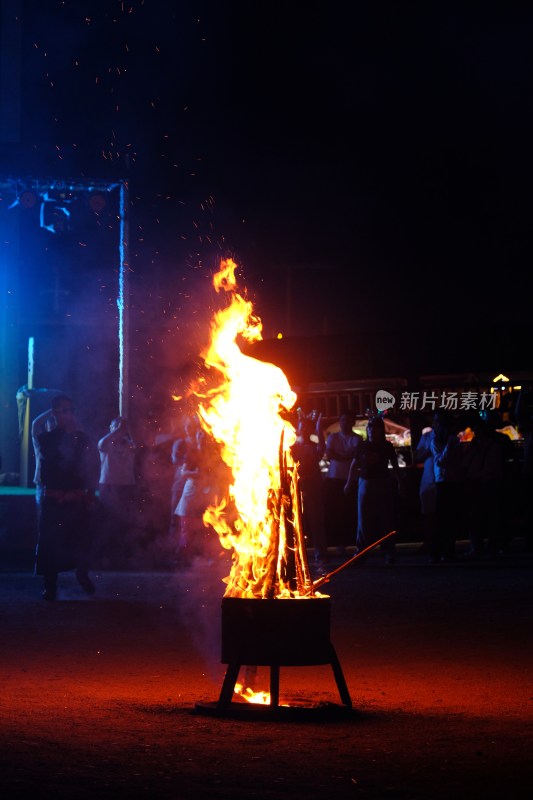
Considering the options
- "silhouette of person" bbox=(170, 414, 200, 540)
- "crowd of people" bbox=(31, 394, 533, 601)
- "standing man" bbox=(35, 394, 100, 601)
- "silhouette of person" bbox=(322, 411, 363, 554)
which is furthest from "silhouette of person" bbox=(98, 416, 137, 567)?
"standing man" bbox=(35, 394, 100, 601)

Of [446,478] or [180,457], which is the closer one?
A: [446,478]

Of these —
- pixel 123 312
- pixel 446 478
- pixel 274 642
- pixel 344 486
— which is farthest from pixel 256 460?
pixel 123 312

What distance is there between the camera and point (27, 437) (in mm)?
22703

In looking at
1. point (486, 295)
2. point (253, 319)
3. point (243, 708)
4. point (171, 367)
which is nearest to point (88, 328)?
point (171, 367)

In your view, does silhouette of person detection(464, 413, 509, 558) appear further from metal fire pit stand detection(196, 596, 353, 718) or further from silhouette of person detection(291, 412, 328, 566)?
metal fire pit stand detection(196, 596, 353, 718)

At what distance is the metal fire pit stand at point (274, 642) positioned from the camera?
22.5ft

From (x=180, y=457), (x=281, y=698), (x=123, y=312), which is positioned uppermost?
(x=123, y=312)

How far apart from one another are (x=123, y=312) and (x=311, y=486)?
195 inches

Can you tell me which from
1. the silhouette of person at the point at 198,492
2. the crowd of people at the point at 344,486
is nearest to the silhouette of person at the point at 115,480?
the crowd of people at the point at 344,486

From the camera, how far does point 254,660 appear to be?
689 cm

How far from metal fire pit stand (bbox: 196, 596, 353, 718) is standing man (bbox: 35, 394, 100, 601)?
6.13 m

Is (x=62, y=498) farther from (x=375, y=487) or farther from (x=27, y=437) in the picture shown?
(x=27, y=437)

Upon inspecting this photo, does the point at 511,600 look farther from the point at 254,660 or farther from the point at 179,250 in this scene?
the point at 179,250

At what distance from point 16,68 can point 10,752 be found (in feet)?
52.3
